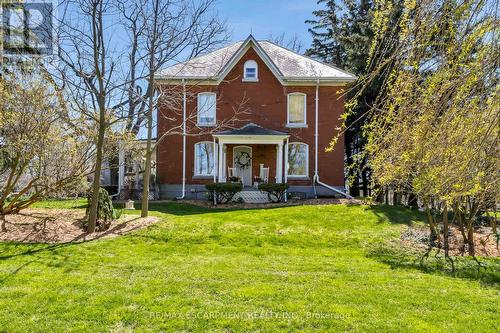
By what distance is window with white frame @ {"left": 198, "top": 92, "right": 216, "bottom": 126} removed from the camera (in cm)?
1989

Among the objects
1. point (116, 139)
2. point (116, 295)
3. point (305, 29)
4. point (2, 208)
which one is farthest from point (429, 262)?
point (305, 29)

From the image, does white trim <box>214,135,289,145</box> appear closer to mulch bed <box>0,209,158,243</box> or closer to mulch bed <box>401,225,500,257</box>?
mulch bed <box>0,209,158,243</box>

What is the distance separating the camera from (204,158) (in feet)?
65.4

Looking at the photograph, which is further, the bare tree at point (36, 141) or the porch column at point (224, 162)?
the porch column at point (224, 162)

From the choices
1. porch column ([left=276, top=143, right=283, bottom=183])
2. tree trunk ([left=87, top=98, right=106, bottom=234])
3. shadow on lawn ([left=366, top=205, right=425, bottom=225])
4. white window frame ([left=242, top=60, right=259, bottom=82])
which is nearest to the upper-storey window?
white window frame ([left=242, top=60, right=259, bottom=82])

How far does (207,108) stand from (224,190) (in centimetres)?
514

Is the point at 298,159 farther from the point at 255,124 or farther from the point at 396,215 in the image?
the point at 396,215

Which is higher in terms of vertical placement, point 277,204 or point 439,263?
point 277,204

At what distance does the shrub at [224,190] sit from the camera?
16891mm

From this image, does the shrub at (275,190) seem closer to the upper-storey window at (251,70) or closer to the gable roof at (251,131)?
the gable roof at (251,131)

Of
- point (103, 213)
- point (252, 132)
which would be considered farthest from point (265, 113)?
point (103, 213)

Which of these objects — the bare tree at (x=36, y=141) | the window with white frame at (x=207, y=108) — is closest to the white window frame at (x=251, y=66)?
the window with white frame at (x=207, y=108)

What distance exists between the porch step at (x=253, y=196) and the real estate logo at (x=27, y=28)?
31.8 feet

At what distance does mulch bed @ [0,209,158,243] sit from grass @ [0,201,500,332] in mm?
693
